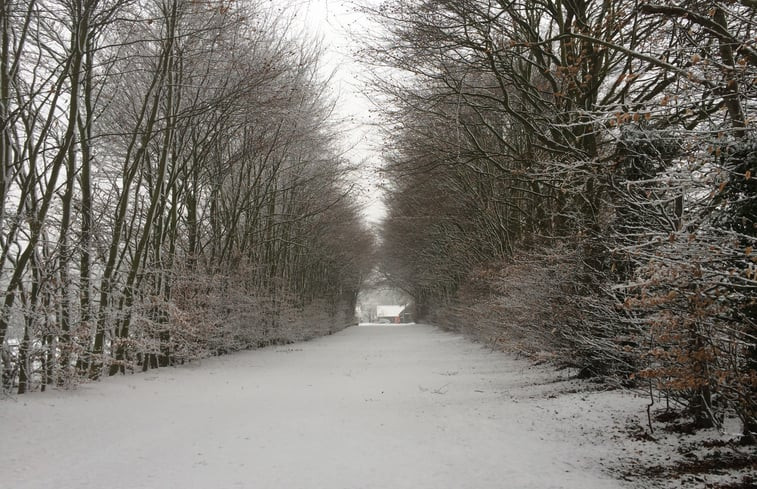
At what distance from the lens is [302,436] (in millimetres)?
6691

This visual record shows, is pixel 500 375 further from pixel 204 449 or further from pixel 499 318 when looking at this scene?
pixel 204 449

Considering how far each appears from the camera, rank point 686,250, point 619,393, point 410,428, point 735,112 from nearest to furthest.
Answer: point 686,250, point 735,112, point 410,428, point 619,393

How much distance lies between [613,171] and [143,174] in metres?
12.4

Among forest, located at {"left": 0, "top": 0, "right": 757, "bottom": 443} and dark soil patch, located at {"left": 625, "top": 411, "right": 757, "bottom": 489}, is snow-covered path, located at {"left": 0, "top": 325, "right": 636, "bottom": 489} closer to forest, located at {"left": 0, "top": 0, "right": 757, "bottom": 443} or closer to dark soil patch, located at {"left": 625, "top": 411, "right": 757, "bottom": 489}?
dark soil patch, located at {"left": 625, "top": 411, "right": 757, "bottom": 489}

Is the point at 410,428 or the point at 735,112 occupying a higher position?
the point at 735,112

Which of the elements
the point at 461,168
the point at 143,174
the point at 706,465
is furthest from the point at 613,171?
the point at 143,174

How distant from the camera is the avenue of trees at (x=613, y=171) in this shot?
13.1 feet

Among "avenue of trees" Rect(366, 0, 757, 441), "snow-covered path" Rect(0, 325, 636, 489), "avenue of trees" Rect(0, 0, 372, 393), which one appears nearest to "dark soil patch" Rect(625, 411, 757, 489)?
"avenue of trees" Rect(366, 0, 757, 441)

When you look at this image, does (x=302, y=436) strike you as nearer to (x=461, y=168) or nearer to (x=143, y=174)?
(x=143, y=174)

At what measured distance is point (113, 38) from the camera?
509 inches

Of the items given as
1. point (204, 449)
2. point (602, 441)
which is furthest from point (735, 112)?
point (204, 449)

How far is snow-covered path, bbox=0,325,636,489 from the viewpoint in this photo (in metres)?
5.02

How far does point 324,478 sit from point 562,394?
17.3ft

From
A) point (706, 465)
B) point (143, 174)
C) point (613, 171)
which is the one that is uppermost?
point (143, 174)
